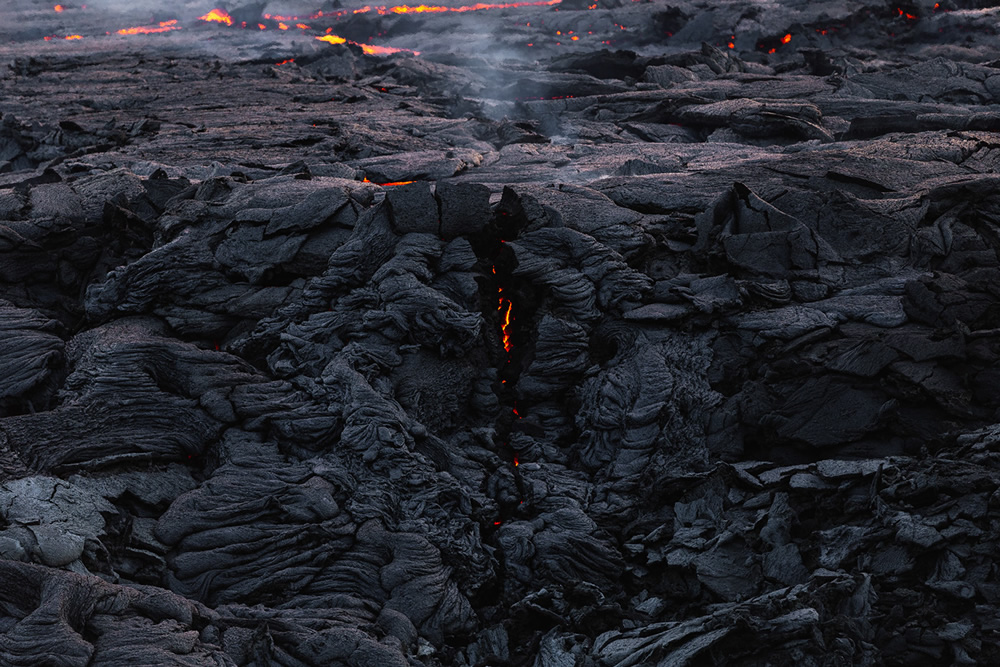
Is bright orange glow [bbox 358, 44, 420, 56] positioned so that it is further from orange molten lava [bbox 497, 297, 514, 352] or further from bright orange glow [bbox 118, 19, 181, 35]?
orange molten lava [bbox 497, 297, 514, 352]

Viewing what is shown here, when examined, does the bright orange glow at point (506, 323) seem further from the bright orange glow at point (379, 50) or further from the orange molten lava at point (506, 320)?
the bright orange glow at point (379, 50)

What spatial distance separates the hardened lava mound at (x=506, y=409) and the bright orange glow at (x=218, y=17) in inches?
1546

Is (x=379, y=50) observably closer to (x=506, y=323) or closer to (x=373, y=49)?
(x=373, y=49)

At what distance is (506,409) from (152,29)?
157 feet

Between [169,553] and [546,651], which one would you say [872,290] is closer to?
[546,651]

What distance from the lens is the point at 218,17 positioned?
5294 centimetres

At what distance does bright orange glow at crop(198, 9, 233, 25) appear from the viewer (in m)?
52.5

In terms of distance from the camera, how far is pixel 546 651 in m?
9.03

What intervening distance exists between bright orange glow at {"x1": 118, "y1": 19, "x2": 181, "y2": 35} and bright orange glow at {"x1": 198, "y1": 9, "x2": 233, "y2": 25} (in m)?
2.00

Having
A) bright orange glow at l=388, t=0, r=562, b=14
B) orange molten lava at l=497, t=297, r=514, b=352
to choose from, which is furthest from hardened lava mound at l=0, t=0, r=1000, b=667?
bright orange glow at l=388, t=0, r=562, b=14

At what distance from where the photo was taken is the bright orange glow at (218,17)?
5253 cm

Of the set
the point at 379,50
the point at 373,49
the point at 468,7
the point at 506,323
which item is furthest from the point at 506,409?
the point at 468,7

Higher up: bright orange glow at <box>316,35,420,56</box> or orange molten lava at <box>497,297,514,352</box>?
bright orange glow at <box>316,35,420,56</box>

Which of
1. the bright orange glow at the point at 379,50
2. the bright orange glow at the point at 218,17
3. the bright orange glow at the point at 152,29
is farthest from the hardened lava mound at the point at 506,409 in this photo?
the bright orange glow at the point at 218,17
